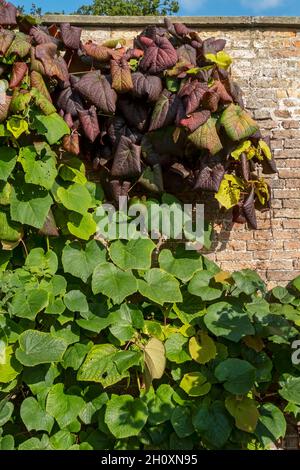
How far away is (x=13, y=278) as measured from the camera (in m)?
2.52

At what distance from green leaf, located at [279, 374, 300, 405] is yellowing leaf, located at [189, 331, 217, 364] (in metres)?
0.35

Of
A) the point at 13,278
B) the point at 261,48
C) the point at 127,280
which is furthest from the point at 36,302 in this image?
the point at 261,48

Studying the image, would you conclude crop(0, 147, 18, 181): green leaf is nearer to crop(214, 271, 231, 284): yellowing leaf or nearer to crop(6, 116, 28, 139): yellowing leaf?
crop(6, 116, 28, 139): yellowing leaf

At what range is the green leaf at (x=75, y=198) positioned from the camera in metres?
2.59

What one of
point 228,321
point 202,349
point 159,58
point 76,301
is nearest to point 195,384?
point 202,349

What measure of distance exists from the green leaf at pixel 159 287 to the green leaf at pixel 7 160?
2.63 feet

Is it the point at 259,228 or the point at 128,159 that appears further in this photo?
the point at 259,228

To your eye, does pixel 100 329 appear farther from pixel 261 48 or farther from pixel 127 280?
pixel 261 48

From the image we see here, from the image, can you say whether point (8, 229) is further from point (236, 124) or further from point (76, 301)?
point (236, 124)

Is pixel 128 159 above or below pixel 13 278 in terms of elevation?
above

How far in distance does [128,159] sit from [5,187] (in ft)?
1.98

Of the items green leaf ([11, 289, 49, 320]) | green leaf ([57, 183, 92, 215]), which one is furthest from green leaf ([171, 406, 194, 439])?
green leaf ([57, 183, 92, 215])

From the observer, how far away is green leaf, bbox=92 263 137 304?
248 cm

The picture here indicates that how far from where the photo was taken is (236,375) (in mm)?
2443
